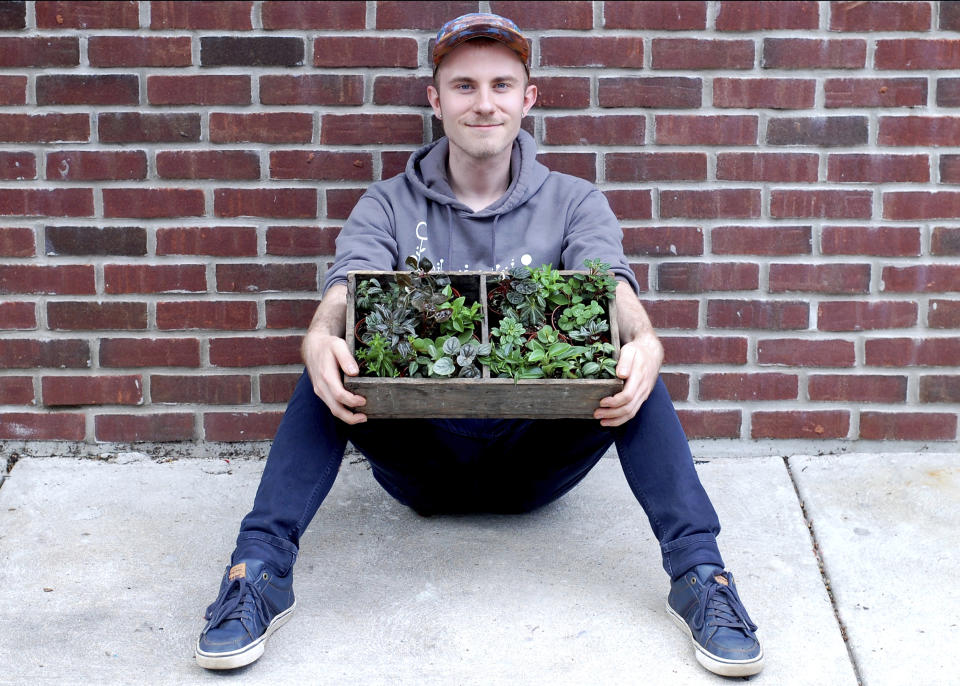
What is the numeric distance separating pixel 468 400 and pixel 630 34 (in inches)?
54.2

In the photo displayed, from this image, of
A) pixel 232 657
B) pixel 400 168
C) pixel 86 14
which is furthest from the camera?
pixel 400 168

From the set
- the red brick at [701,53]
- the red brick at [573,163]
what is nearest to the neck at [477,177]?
the red brick at [573,163]

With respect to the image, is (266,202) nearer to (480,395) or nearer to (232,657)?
(480,395)

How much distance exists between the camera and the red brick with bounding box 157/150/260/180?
3.05 m

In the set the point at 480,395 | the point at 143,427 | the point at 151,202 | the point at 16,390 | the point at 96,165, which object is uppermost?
the point at 96,165

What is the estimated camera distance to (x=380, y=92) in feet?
9.96

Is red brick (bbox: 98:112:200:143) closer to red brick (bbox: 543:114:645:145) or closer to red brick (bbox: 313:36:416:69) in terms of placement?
red brick (bbox: 313:36:416:69)

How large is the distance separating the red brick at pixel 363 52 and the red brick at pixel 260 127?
0.57 feet

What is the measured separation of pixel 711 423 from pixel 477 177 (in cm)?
108

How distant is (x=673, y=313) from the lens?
3154mm

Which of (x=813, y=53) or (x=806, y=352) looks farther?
(x=806, y=352)

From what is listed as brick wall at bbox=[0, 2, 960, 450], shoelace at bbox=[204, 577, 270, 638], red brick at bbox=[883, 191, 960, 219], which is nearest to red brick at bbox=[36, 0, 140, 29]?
brick wall at bbox=[0, 2, 960, 450]

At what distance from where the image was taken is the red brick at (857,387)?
3195 millimetres

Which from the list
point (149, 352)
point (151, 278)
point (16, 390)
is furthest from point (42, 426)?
point (151, 278)
